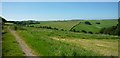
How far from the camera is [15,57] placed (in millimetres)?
15570

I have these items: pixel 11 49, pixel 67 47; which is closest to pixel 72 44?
pixel 67 47

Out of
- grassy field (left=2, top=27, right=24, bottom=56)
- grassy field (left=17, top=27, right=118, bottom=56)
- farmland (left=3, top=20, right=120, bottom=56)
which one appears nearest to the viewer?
grassy field (left=17, top=27, right=118, bottom=56)

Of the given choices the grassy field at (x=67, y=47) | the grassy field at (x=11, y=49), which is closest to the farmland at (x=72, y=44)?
the grassy field at (x=67, y=47)

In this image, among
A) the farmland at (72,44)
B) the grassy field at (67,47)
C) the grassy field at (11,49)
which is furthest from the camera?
the grassy field at (11,49)

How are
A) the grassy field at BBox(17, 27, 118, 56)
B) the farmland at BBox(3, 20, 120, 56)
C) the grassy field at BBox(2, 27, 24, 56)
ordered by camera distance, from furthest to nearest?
the grassy field at BBox(2, 27, 24, 56) < the farmland at BBox(3, 20, 120, 56) < the grassy field at BBox(17, 27, 118, 56)

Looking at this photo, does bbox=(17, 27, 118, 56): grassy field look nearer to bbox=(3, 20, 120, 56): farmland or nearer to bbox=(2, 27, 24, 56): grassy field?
bbox=(3, 20, 120, 56): farmland

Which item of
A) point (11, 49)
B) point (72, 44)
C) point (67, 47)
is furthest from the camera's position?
point (72, 44)

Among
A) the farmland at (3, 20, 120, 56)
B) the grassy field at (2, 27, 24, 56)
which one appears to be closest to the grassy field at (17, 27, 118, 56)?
the farmland at (3, 20, 120, 56)

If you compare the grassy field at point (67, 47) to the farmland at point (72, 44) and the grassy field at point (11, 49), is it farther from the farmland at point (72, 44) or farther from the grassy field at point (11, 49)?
the grassy field at point (11, 49)

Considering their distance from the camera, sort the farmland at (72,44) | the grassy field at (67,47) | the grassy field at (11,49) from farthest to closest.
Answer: the grassy field at (11,49) → the farmland at (72,44) → the grassy field at (67,47)

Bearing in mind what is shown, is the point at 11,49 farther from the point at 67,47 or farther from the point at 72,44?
the point at 72,44

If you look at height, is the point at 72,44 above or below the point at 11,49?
below

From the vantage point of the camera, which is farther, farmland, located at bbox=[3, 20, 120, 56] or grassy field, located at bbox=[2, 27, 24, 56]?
grassy field, located at bbox=[2, 27, 24, 56]

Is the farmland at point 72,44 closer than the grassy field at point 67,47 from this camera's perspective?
No
